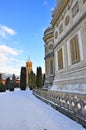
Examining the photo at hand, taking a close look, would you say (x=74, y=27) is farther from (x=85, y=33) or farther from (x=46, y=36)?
(x=46, y=36)

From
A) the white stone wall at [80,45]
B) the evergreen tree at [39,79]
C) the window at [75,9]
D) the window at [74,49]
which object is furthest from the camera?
the evergreen tree at [39,79]

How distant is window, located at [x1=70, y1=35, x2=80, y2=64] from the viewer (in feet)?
28.6

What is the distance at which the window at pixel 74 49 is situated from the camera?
8.70 metres

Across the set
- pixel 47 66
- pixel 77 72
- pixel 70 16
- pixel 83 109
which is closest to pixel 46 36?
pixel 47 66

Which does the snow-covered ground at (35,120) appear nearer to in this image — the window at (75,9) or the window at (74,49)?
the window at (74,49)

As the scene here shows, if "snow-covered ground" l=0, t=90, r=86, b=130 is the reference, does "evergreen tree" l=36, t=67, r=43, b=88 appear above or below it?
above

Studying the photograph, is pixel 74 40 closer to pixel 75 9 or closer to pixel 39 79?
pixel 75 9

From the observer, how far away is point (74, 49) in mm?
9180

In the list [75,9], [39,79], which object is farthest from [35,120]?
[39,79]

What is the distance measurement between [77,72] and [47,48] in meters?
16.7

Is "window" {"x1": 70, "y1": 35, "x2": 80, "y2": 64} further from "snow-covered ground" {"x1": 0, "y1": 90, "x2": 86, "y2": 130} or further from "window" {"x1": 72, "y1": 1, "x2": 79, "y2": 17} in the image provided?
"snow-covered ground" {"x1": 0, "y1": 90, "x2": 86, "y2": 130}

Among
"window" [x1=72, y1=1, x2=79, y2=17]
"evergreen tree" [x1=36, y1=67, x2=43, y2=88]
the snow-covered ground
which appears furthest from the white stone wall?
"evergreen tree" [x1=36, y1=67, x2=43, y2=88]

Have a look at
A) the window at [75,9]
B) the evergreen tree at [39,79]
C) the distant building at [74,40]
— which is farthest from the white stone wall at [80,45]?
the evergreen tree at [39,79]

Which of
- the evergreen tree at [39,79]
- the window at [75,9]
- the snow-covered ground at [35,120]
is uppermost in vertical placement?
the window at [75,9]
